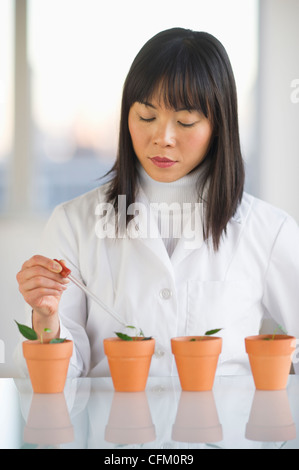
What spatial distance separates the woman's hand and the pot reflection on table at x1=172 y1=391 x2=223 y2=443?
346 mm

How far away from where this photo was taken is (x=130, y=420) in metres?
0.90

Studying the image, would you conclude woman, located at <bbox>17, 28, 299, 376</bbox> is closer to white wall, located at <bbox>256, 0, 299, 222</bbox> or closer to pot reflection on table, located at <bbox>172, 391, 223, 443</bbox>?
pot reflection on table, located at <bbox>172, 391, 223, 443</bbox>

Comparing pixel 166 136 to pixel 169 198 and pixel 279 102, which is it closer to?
pixel 169 198

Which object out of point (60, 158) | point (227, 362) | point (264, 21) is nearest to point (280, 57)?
point (264, 21)

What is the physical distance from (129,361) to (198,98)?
695mm

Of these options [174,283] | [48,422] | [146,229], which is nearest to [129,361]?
[48,422]

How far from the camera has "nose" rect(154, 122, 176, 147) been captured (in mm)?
1442

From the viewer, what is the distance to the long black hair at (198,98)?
4.76 feet

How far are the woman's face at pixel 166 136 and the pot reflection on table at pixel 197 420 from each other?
631mm

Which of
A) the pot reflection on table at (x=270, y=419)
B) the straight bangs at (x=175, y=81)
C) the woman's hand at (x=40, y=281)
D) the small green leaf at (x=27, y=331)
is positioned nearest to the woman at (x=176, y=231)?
the straight bangs at (x=175, y=81)

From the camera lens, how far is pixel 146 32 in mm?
3400

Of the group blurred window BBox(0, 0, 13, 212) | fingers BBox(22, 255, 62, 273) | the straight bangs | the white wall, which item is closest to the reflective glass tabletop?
fingers BBox(22, 255, 62, 273)

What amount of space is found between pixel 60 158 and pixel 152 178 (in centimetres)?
193
